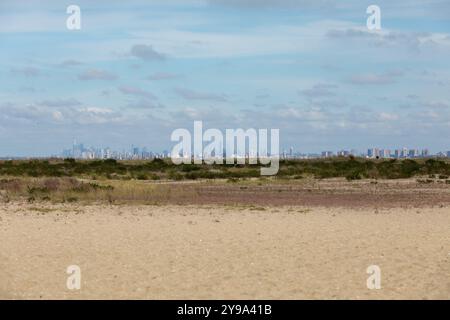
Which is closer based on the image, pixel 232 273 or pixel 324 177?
pixel 232 273

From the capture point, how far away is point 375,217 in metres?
27.6

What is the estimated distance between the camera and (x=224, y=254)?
17.4 m

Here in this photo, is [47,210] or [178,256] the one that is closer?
[178,256]

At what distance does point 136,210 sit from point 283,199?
9427 mm

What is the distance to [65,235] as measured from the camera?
21547mm

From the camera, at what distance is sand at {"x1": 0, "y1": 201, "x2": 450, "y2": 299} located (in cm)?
1306

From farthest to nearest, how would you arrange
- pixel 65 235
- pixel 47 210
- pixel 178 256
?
pixel 47 210 < pixel 65 235 < pixel 178 256

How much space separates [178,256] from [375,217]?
481 inches

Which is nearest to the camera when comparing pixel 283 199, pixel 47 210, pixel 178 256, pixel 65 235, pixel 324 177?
pixel 178 256

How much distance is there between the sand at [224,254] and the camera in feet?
42.9
